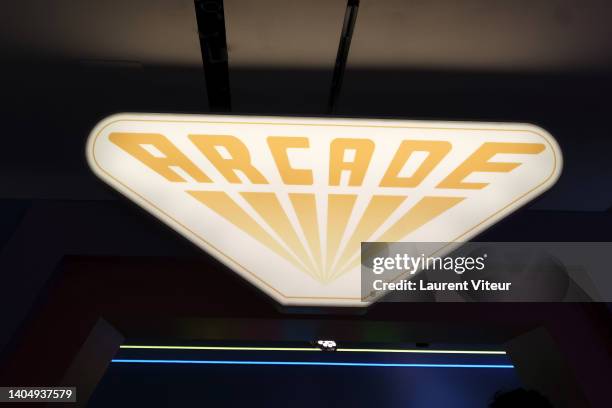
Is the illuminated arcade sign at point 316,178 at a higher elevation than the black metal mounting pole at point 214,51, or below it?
below

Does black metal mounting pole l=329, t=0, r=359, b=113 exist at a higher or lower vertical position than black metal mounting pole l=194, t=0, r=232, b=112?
higher

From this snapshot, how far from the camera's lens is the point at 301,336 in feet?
7.41

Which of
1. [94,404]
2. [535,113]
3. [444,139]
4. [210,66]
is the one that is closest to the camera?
[444,139]

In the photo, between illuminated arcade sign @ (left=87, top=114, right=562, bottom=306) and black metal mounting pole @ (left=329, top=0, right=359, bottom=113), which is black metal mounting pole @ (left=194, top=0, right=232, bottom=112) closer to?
illuminated arcade sign @ (left=87, top=114, right=562, bottom=306)

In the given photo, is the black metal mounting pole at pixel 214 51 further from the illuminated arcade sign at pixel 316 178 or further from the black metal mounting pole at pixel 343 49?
the black metal mounting pole at pixel 343 49

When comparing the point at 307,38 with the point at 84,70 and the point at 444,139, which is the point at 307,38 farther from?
the point at 84,70

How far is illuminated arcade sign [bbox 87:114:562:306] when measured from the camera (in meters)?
1.42

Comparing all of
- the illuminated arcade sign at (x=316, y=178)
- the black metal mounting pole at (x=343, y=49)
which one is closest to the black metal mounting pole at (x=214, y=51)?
the illuminated arcade sign at (x=316, y=178)

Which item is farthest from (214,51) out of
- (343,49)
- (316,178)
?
(316,178)

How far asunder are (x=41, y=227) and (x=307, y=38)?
4.72 ft

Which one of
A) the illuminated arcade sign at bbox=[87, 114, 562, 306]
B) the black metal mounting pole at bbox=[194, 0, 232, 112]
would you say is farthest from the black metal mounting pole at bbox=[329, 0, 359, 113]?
the black metal mounting pole at bbox=[194, 0, 232, 112]

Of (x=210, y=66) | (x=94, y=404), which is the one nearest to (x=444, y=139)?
(x=210, y=66)

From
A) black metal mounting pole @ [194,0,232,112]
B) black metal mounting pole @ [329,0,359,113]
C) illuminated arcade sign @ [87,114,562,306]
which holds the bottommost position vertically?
illuminated arcade sign @ [87,114,562,306]

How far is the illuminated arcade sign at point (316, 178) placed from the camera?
1415 millimetres
